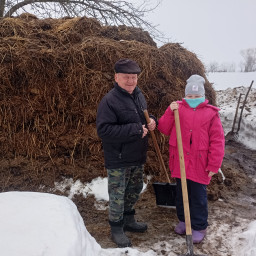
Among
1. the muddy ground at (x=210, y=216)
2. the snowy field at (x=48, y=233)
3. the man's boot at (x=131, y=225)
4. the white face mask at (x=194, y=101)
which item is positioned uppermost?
the white face mask at (x=194, y=101)

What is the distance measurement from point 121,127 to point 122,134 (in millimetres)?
68

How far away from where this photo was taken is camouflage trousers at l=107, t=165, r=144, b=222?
2.92 m

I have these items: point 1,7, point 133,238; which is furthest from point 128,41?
point 1,7

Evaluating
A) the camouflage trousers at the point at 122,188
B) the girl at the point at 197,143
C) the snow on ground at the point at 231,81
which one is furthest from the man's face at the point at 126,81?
the snow on ground at the point at 231,81

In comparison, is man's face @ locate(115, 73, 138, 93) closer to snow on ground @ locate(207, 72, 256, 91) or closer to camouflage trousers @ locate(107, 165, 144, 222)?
camouflage trousers @ locate(107, 165, 144, 222)

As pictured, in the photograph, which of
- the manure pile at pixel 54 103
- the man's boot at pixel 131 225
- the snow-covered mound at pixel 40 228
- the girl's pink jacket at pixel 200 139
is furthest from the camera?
the manure pile at pixel 54 103

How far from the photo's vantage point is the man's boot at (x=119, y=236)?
2.98m

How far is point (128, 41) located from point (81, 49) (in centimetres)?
88

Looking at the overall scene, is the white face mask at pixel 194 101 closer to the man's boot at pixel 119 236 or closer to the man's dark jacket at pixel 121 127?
the man's dark jacket at pixel 121 127

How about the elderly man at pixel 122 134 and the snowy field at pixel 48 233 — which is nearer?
the snowy field at pixel 48 233

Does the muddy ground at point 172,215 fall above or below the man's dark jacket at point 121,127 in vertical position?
below

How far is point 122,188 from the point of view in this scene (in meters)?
2.96

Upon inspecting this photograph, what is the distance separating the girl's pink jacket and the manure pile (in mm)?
1415

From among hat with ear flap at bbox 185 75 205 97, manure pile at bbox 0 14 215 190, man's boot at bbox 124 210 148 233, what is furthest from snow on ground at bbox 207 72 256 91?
man's boot at bbox 124 210 148 233
